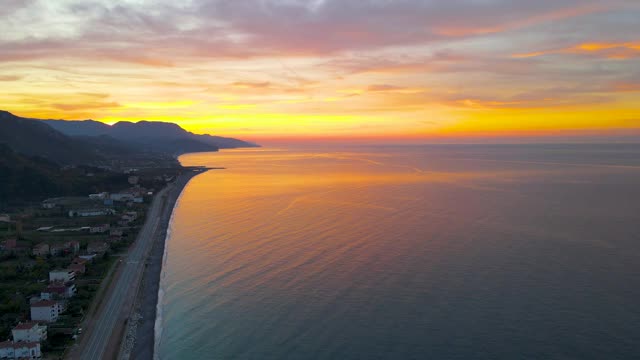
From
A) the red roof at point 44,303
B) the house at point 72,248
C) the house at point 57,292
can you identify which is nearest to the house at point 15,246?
the house at point 72,248

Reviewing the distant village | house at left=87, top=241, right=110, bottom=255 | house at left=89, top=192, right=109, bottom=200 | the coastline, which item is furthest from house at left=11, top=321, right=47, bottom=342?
house at left=89, top=192, right=109, bottom=200

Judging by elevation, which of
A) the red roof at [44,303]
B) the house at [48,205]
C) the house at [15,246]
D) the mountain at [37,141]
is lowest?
the house at [15,246]

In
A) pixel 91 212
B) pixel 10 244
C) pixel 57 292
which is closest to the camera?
pixel 57 292

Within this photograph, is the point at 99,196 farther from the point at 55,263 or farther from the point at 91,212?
the point at 55,263

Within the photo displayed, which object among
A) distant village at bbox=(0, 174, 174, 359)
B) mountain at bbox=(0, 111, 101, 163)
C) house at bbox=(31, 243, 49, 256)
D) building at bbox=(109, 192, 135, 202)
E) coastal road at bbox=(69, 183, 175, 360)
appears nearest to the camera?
coastal road at bbox=(69, 183, 175, 360)

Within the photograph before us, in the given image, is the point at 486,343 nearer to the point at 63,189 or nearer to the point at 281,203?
the point at 281,203

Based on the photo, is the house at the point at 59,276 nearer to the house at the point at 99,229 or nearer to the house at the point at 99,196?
the house at the point at 99,229

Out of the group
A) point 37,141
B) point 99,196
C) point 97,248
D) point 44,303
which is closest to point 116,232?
point 97,248

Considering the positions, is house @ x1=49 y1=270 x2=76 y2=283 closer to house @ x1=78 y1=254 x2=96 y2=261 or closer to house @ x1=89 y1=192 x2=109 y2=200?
house @ x1=78 y1=254 x2=96 y2=261
